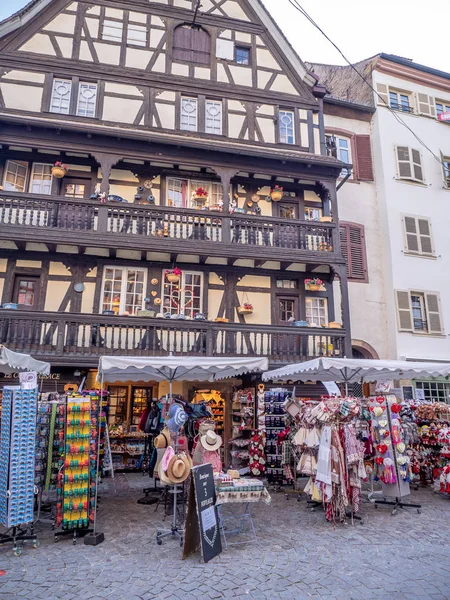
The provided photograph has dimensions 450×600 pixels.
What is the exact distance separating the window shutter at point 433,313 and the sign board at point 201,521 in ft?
42.0

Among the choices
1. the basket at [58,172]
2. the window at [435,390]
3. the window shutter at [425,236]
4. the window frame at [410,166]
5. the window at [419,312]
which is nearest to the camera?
the basket at [58,172]

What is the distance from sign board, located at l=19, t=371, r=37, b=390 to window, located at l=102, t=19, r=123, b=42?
40.3ft

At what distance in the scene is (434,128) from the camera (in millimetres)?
18172

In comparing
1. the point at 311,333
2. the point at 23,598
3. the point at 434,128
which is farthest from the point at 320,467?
the point at 434,128

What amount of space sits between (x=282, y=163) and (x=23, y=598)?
41.6 feet

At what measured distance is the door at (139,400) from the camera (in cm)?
1276

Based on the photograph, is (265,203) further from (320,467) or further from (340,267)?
(320,467)

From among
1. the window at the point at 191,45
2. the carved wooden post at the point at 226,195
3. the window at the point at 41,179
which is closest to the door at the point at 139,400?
the carved wooden post at the point at 226,195

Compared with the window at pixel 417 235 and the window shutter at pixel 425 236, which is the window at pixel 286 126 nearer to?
the window at pixel 417 235

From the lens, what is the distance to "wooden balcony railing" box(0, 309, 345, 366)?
1093 centimetres

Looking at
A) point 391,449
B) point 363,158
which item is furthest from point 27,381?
point 363,158

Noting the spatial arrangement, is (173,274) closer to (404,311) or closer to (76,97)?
(76,97)

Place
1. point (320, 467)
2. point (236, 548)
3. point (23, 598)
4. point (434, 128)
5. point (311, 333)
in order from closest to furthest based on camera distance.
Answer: point (23, 598) → point (236, 548) → point (320, 467) → point (311, 333) → point (434, 128)

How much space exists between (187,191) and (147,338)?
17.1 feet
